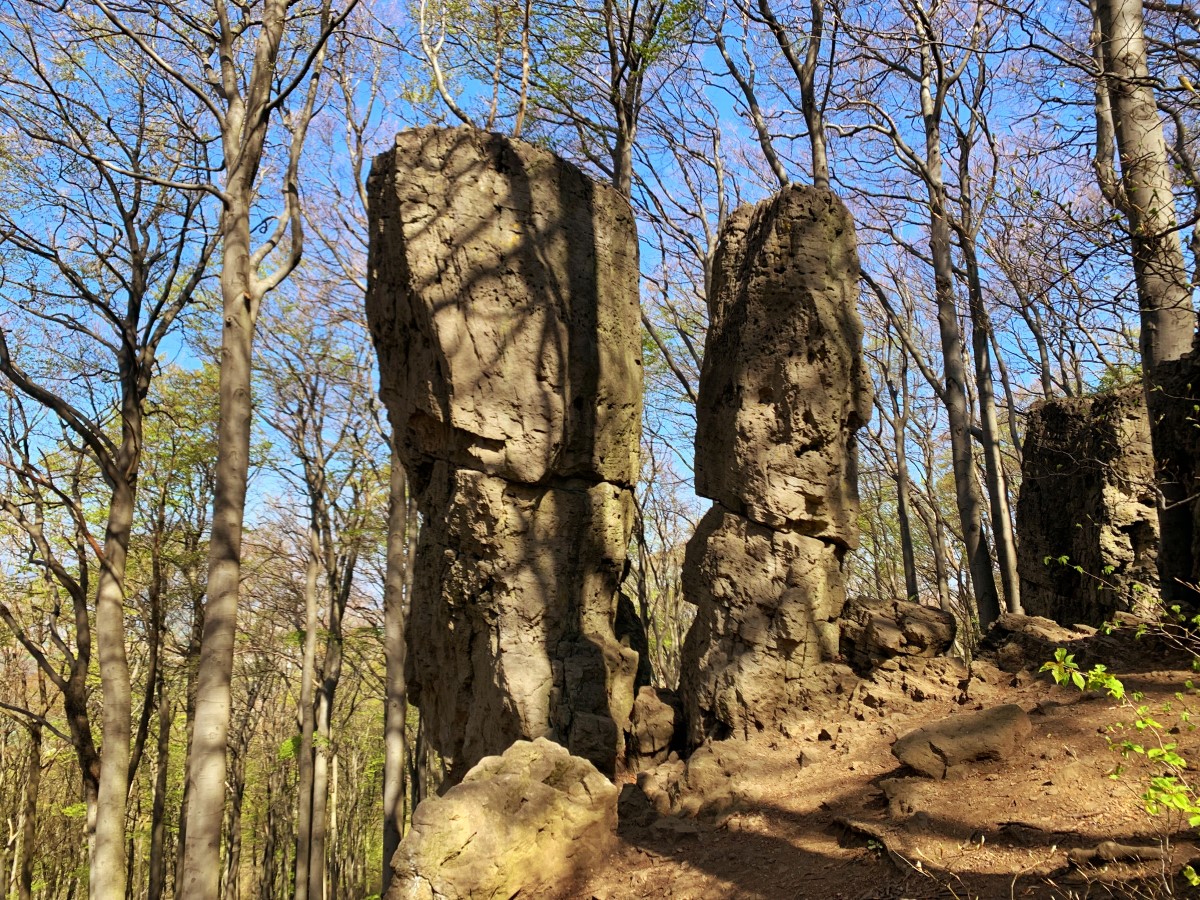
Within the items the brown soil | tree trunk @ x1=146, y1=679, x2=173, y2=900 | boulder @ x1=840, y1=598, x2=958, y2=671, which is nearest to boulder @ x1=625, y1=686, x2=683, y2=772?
the brown soil

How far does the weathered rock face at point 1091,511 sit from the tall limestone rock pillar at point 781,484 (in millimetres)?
2822

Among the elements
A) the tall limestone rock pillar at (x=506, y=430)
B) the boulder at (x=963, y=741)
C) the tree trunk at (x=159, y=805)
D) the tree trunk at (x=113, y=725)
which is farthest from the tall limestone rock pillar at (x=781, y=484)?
the tree trunk at (x=159, y=805)

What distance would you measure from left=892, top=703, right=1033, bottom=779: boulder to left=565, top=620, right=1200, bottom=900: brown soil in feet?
0.24

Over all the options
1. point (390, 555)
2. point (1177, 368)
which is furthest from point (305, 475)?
point (1177, 368)

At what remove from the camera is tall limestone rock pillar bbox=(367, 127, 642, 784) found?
7.42 m

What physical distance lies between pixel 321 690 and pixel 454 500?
1037 cm

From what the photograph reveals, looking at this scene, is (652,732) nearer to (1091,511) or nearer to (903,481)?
(1091,511)

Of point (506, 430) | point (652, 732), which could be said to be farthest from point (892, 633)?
point (506, 430)

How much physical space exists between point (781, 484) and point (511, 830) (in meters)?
3.61

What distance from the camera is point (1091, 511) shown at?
954 centimetres

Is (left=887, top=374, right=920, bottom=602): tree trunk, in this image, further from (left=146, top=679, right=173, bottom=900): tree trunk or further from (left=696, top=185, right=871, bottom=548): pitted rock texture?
(left=146, top=679, right=173, bottom=900): tree trunk

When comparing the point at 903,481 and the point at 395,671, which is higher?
the point at 903,481

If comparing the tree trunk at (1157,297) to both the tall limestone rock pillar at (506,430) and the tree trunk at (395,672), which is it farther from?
the tree trunk at (395,672)

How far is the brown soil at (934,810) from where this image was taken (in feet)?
12.8
